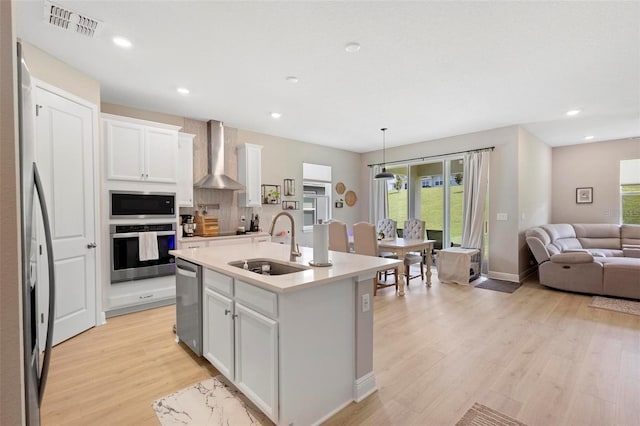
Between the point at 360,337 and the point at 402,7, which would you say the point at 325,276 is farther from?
the point at 402,7

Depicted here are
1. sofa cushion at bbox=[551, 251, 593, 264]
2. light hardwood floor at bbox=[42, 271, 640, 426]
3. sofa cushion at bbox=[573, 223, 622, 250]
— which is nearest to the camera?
light hardwood floor at bbox=[42, 271, 640, 426]

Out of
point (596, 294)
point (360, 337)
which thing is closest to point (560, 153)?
point (596, 294)

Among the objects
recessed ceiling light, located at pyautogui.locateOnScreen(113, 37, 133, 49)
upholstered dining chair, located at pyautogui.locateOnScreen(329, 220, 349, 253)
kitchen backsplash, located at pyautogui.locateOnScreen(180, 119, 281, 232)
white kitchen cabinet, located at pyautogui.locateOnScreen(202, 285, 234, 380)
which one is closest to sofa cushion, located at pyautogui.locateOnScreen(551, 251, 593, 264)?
upholstered dining chair, located at pyautogui.locateOnScreen(329, 220, 349, 253)

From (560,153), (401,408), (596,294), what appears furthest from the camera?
(560,153)

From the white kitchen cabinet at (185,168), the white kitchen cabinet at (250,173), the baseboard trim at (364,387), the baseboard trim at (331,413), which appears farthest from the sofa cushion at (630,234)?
the white kitchen cabinet at (185,168)

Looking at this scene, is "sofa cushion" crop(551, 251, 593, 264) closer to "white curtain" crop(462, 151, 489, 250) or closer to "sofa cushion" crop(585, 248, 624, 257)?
"white curtain" crop(462, 151, 489, 250)

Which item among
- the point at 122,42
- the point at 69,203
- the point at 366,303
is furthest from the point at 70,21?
the point at 366,303

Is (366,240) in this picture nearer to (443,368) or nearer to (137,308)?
(443,368)

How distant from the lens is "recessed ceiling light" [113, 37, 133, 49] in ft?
8.20

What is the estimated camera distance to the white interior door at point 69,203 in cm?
276

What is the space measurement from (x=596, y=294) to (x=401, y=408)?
421 cm

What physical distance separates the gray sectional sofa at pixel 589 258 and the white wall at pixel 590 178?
1.42 feet

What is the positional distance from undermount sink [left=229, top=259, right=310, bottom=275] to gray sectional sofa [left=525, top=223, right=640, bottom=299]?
14.8 ft

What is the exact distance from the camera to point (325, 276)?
1.74 m
